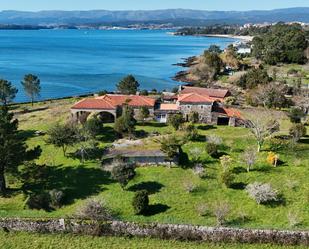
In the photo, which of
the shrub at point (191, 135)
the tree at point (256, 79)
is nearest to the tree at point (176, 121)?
the shrub at point (191, 135)

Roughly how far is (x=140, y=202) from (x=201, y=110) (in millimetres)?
24961

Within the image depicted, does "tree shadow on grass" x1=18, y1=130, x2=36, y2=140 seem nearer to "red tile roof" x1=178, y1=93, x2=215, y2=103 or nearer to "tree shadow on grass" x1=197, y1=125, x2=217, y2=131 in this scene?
"red tile roof" x1=178, y1=93, x2=215, y2=103

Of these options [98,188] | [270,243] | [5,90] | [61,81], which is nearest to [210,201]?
[270,243]

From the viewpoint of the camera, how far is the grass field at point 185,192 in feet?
115

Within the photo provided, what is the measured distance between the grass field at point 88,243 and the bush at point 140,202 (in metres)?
3.36

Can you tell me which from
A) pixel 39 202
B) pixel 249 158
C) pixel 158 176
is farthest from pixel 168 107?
pixel 39 202

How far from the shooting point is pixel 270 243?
3209cm

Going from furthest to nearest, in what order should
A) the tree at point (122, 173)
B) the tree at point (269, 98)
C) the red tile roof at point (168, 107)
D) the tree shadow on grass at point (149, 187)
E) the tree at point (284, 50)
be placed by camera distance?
the tree at point (284, 50), the tree at point (269, 98), the red tile roof at point (168, 107), the tree shadow on grass at point (149, 187), the tree at point (122, 173)

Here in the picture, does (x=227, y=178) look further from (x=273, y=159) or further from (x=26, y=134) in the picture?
(x=26, y=134)

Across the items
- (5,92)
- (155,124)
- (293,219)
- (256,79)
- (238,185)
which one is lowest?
(293,219)

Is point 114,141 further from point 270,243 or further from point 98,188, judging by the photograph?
point 270,243

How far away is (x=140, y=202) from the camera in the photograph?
35.5 metres

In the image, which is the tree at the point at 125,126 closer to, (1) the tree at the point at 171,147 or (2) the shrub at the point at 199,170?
(1) the tree at the point at 171,147

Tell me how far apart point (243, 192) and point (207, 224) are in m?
6.85
